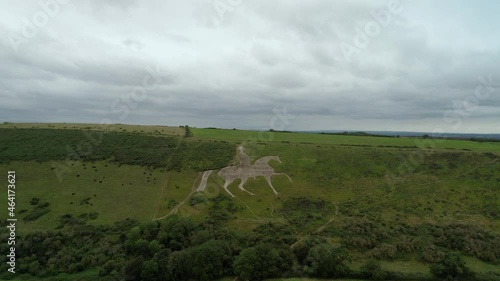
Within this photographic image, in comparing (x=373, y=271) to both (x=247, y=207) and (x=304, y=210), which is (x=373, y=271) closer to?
(x=304, y=210)

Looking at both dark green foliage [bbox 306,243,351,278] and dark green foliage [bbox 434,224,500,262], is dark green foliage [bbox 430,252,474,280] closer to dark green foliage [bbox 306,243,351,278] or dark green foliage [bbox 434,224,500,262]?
dark green foliage [bbox 434,224,500,262]

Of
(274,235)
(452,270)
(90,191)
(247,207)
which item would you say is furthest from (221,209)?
(452,270)

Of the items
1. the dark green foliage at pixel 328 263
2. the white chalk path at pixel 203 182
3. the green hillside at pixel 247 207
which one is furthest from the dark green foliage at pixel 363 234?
the white chalk path at pixel 203 182

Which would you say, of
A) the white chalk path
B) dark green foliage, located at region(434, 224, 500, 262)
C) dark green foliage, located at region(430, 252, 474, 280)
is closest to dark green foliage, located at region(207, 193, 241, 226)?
the white chalk path

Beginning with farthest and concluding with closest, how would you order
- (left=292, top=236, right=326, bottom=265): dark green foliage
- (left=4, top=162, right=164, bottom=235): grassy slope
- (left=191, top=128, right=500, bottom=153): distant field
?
A: (left=191, top=128, right=500, bottom=153): distant field → (left=4, top=162, right=164, bottom=235): grassy slope → (left=292, top=236, right=326, bottom=265): dark green foliage

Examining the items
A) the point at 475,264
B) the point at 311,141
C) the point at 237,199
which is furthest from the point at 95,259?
the point at 311,141

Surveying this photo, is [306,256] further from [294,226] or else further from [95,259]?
[95,259]

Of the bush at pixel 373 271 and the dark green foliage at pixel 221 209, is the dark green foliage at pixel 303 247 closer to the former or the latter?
the bush at pixel 373 271
